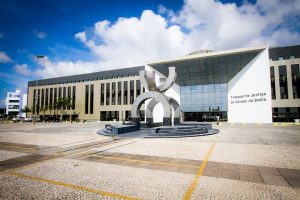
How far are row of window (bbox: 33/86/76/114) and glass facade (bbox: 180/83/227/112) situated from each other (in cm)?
4690

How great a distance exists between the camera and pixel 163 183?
229 inches

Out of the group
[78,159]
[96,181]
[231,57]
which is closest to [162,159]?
[96,181]

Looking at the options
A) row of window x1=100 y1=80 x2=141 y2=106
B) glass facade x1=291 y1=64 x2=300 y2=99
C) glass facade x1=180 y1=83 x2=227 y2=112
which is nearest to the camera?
glass facade x1=291 y1=64 x2=300 y2=99

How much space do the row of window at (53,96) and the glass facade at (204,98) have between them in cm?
4690

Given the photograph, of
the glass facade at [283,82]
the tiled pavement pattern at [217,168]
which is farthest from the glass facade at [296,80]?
the tiled pavement pattern at [217,168]

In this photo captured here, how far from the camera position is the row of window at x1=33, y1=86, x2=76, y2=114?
2805 inches

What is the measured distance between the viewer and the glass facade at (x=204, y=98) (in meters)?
45.9

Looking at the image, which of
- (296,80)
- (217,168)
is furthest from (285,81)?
(217,168)

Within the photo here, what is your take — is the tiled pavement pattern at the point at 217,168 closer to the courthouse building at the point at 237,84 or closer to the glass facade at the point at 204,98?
the courthouse building at the point at 237,84

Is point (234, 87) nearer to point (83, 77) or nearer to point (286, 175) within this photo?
point (286, 175)

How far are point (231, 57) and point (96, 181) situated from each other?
42203mm

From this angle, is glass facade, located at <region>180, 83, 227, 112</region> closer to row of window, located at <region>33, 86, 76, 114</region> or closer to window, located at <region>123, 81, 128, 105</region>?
window, located at <region>123, 81, 128, 105</region>

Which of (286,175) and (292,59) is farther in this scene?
(292,59)

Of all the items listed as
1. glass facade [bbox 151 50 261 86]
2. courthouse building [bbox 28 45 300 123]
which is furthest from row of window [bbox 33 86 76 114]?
glass facade [bbox 151 50 261 86]
